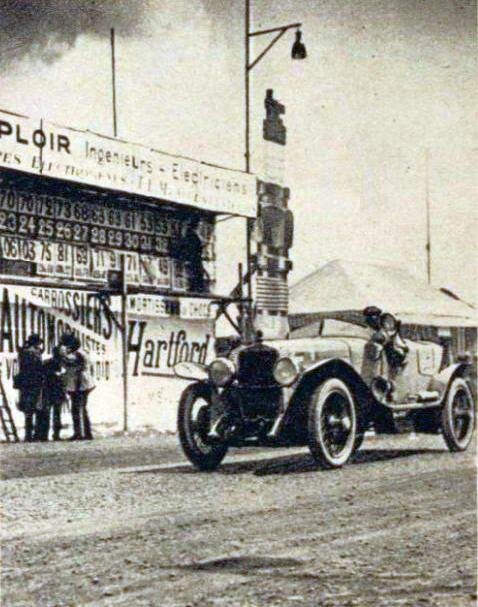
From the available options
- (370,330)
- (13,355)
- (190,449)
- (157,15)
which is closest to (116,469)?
(190,449)

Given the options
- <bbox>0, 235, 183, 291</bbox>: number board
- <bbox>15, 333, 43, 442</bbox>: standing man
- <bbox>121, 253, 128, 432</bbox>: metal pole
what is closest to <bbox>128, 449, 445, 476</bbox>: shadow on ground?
<bbox>15, 333, 43, 442</bbox>: standing man

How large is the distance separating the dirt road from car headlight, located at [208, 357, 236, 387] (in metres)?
0.80

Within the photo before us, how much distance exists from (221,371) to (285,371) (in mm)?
576

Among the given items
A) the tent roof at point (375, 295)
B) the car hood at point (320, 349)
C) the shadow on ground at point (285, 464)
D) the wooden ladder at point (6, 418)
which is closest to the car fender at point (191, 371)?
the car hood at point (320, 349)

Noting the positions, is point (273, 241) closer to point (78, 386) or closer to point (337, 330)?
point (78, 386)

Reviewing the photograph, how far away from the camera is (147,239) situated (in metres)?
Result: 18.2

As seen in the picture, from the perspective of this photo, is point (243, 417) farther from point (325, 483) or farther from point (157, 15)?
point (157, 15)

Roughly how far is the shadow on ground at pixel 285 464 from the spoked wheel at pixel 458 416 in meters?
0.31

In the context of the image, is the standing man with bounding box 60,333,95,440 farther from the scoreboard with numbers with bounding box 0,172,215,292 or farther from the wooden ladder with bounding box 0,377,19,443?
the scoreboard with numbers with bounding box 0,172,215,292

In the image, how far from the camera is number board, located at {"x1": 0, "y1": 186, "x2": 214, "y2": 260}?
1566 cm

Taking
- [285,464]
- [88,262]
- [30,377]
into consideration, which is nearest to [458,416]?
[285,464]

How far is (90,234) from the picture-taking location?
16953 millimetres

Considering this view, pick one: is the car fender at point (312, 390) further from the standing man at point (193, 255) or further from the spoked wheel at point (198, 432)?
the standing man at point (193, 255)

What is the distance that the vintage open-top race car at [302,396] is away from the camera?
829 cm
